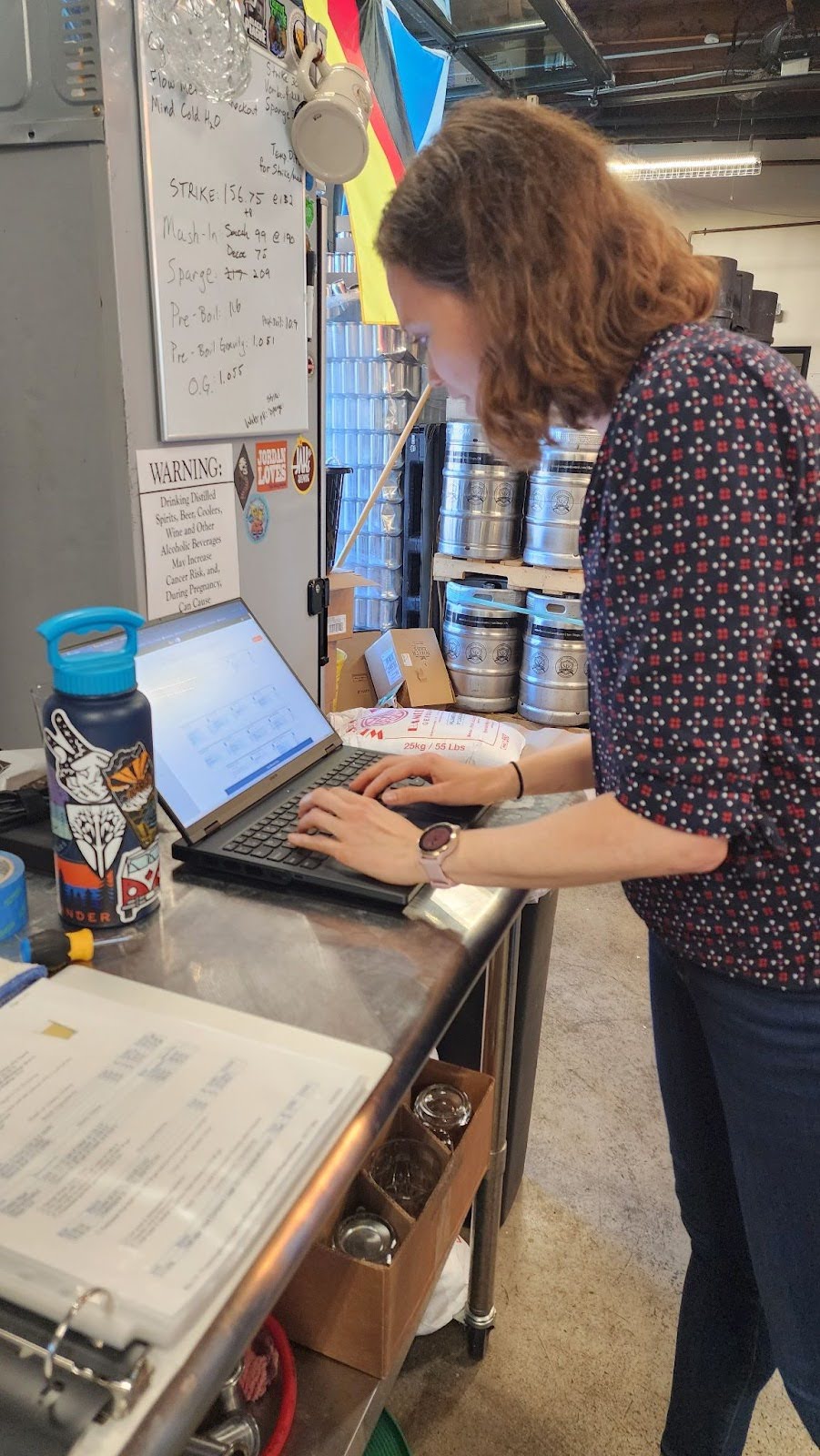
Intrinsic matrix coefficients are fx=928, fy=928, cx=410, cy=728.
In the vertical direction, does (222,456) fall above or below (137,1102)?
above

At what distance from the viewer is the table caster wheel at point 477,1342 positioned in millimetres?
1449

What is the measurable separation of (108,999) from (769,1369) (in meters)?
0.96

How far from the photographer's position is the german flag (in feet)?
6.84

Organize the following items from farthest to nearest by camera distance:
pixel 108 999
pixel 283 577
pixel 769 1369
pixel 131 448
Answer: pixel 283 577 → pixel 131 448 → pixel 769 1369 → pixel 108 999

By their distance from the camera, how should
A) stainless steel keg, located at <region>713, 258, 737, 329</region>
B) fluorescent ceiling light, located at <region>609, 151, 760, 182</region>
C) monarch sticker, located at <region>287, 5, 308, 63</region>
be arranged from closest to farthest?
monarch sticker, located at <region>287, 5, 308, 63</region>
stainless steel keg, located at <region>713, 258, 737, 329</region>
fluorescent ceiling light, located at <region>609, 151, 760, 182</region>

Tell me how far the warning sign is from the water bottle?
0.81 m

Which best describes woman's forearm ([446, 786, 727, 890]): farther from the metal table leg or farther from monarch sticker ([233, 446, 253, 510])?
monarch sticker ([233, 446, 253, 510])

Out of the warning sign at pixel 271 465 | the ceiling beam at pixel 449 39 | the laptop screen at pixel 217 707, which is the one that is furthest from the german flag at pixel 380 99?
the laptop screen at pixel 217 707

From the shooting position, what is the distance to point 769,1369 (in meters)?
1.12

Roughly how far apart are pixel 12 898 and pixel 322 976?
288 millimetres

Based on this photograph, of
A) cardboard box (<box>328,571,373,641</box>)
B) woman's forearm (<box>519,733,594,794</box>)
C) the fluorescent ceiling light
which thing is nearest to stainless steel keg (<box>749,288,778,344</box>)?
the fluorescent ceiling light

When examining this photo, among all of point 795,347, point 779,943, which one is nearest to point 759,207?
point 795,347

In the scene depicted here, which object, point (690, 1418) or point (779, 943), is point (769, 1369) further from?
point (779, 943)

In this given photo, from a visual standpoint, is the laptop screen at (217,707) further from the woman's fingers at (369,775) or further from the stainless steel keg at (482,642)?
the stainless steel keg at (482,642)
